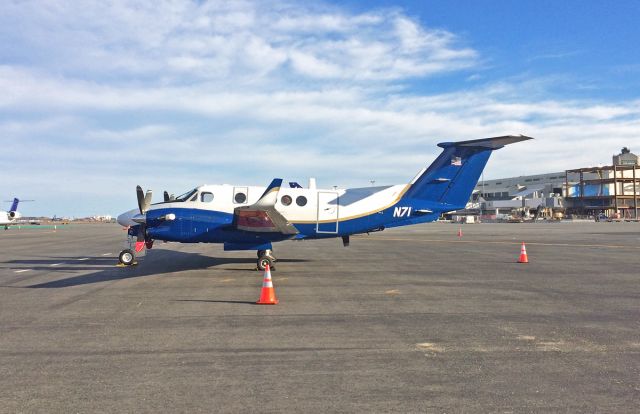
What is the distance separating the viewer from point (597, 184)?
114 m

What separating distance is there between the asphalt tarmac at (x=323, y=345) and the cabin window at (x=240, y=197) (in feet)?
12.8

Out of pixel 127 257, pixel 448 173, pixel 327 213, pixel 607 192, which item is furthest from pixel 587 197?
pixel 127 257

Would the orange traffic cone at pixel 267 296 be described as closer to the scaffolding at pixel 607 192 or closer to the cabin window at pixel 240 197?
the cabin window at pixel 240 197

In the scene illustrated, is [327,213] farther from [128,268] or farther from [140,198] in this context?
[128,268]

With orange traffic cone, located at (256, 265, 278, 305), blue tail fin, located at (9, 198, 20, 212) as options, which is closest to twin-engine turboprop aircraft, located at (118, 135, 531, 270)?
orange traffic cone, located at (256, 265, 278, 305)

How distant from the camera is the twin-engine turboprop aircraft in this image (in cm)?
1631

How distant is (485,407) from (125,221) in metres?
15.8

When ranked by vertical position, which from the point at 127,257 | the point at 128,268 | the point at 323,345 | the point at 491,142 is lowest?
the point at 323,345

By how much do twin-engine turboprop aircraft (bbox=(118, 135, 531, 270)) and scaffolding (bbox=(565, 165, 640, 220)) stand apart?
354 feet

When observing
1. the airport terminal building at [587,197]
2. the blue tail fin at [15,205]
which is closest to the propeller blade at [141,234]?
the blue tail fin at [15,205]

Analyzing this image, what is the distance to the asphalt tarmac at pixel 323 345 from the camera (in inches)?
191

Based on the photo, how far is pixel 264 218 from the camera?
52.5 ft

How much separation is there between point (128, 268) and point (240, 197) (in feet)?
16.1

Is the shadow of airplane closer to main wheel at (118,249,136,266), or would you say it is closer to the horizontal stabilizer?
main wheel at (118,249,136,266)
